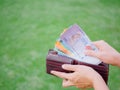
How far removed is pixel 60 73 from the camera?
5.40 ft

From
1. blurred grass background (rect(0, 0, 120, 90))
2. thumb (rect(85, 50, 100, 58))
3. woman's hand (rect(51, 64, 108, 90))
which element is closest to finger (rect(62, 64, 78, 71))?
woman's hand (rect(51, 64, 108, 90))

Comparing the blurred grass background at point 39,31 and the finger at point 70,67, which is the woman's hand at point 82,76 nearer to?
the finger at point 70,67

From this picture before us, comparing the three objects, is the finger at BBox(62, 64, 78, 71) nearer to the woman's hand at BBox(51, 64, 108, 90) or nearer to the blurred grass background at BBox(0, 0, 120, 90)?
the woman's hand at BBox(51, 64, 108, 90)

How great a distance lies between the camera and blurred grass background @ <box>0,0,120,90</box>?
106 inches

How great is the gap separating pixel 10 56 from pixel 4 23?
70cm

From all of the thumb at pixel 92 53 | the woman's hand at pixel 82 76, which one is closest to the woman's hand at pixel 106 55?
the thumb at pixel 92 53

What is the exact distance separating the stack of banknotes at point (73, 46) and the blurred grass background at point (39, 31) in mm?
977

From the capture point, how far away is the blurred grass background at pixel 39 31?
2697 mm

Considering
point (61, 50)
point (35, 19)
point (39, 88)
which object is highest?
point (35, 19)

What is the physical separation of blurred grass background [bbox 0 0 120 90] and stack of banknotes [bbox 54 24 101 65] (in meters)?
0.98

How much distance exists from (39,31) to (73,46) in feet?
5.88

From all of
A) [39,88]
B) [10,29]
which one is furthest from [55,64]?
[10,29]

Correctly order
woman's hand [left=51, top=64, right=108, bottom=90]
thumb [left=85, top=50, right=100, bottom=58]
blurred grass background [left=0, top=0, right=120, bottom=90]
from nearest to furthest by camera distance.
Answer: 1. woman's hand [left=51, top=64, right=108, bottom=90]
2. thumb [left=85, top=50, right=100, bottom=58]
3. blurred grass background [left=0, top=0, right=120, bottom=90]

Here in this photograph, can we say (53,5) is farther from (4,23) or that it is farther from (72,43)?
(72,43)
